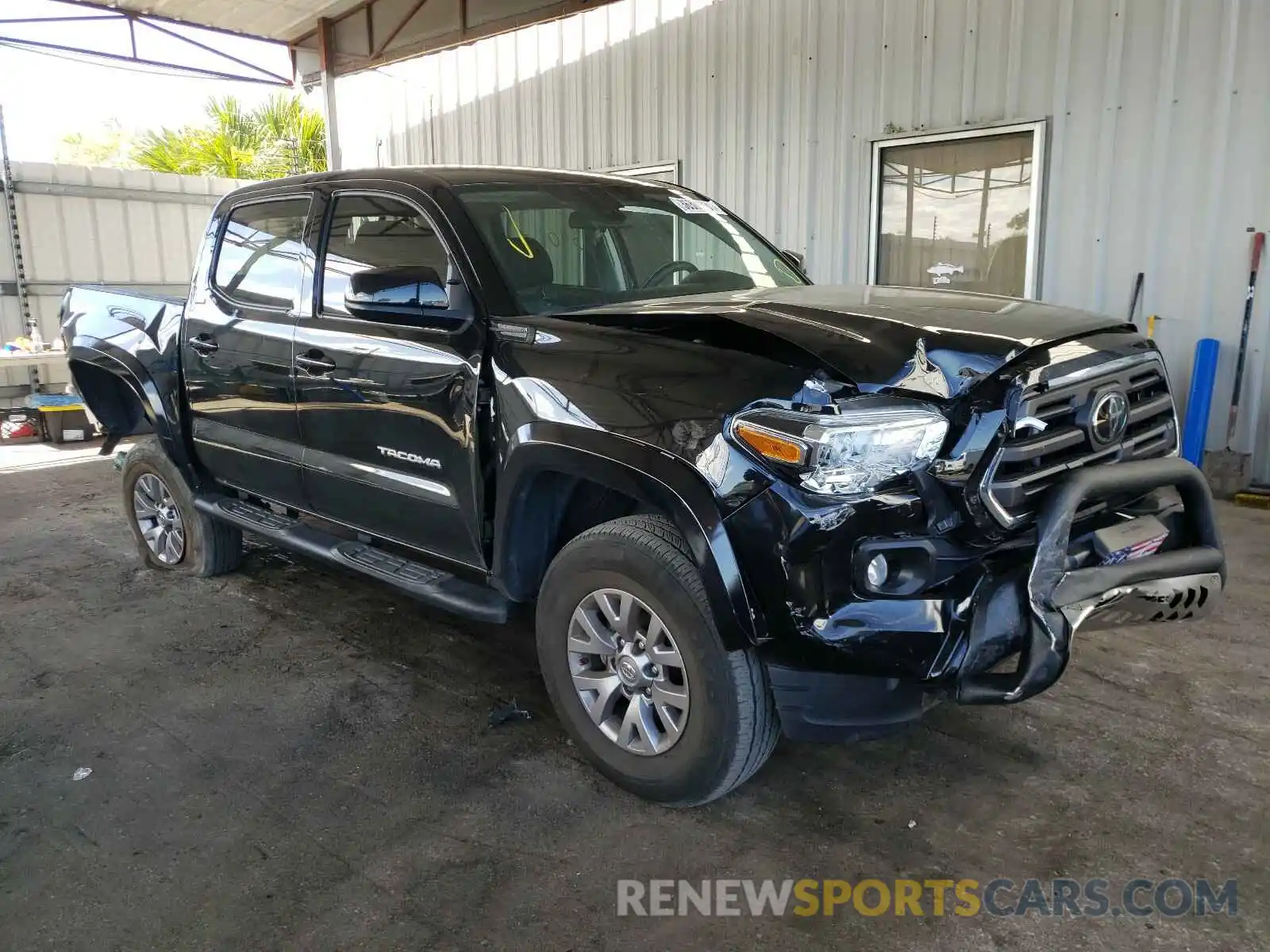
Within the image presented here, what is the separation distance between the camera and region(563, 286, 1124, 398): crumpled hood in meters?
2.36

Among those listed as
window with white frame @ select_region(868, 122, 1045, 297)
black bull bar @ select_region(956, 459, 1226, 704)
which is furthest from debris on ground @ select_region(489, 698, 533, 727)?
window with white frame @ select_region(868, 122, 1045, 297)

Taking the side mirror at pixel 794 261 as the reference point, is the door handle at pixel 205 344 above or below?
below

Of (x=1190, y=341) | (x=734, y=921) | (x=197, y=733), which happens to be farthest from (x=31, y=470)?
(x=1190, y=341)

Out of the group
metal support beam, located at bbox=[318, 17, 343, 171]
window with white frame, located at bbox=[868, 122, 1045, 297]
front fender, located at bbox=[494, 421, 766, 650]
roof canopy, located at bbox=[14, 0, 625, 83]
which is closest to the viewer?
front fender, located at bbox=[494, 421, 766, 650]

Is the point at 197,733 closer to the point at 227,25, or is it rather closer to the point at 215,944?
the point at 215,944

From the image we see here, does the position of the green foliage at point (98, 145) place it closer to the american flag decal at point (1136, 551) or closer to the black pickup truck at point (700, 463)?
the black pickup truck at point (700, 463)

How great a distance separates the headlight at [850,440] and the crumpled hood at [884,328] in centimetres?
7

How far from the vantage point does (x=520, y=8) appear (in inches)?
385

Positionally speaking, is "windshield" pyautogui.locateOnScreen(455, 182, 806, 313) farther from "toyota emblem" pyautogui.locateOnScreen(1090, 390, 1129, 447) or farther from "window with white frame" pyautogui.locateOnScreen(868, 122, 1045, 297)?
"window with white frame" pyautogui.locateOnScreen(868, 122, 1045, 297)

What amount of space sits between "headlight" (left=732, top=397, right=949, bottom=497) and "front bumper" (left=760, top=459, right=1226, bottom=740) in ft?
0.60

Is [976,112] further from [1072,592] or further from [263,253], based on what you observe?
[1072,592]

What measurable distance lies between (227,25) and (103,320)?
28.9 ft

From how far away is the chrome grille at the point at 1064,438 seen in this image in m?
2.37

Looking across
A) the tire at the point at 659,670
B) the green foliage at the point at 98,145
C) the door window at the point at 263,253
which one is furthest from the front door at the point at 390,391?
the green foliage at the point at 98,145
